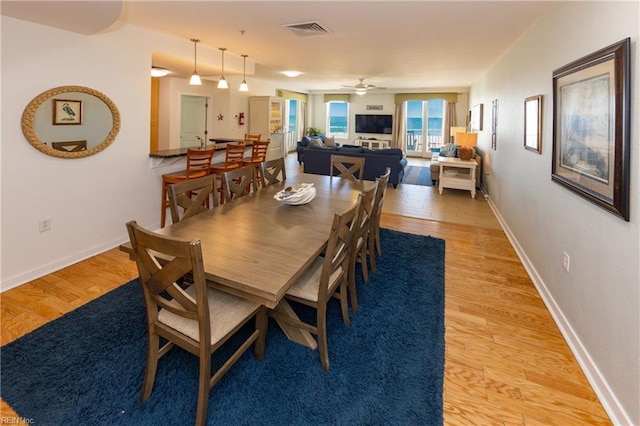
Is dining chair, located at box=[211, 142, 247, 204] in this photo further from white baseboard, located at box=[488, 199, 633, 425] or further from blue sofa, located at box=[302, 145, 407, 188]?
white baseboard, located at box=[488, 199, 633, 425]

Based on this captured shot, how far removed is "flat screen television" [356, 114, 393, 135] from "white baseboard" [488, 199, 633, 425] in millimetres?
9823

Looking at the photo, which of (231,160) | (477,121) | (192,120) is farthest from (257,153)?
(477,121)

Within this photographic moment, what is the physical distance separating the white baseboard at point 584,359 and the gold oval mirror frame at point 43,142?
13.6ft

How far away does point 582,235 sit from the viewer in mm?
2131

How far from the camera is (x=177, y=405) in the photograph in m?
1.65

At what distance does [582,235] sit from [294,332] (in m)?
1.90

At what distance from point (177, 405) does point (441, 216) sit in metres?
4.39

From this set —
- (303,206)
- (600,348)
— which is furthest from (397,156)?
(600,348)

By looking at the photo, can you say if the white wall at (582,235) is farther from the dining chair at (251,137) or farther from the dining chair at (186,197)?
the dining chair at (251,137)

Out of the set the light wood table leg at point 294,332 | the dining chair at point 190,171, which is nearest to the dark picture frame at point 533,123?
the light wood table leg at point 294,332

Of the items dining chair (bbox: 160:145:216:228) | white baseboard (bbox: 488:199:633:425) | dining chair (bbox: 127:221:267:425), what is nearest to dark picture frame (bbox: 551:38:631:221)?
white baseboard (bbox: 488:199:633:425)

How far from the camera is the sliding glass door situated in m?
11.9

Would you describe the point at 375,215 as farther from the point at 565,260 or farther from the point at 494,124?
the point at 494,124

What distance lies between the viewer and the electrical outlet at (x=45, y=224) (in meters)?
A: 2.96
